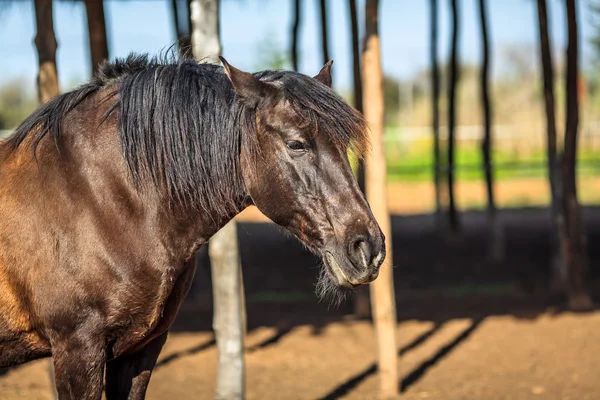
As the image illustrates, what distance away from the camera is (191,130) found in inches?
128

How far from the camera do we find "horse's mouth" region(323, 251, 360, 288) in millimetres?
2992

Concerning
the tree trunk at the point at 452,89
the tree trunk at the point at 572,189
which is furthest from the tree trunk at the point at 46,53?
the tree trunk at the point at 452,89

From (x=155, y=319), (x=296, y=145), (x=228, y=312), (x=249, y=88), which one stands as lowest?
(x=228, y=312)

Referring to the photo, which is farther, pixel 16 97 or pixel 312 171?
Answer: pixel 16 97

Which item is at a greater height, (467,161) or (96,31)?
(96,31)

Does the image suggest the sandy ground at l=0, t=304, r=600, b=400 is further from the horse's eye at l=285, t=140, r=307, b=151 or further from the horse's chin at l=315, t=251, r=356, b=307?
the horse's eye at l=285, t=140, r=307, b=151

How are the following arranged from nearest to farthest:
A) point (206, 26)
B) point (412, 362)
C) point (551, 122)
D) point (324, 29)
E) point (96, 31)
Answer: point (206, 26), point (96, 31), point (412, 362), point (551, 122), point (324, 29)

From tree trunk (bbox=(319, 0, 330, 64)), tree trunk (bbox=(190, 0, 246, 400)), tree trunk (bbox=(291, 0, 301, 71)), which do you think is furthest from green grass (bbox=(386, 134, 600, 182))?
tree trunk (bbox=(190, 0, 246, 400))

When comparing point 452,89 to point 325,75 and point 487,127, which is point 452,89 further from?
point 325,75

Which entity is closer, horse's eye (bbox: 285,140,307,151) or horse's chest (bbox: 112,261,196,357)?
horse's eye (bbox: 285,140,307,151)

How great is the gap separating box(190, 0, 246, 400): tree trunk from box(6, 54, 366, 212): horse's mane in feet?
6.64

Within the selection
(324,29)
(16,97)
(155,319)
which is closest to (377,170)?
(155,319)

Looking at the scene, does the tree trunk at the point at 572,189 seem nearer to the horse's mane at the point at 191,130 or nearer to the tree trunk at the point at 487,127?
the tree trunk at the point at 487,127

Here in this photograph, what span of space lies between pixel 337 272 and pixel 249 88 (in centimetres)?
87
